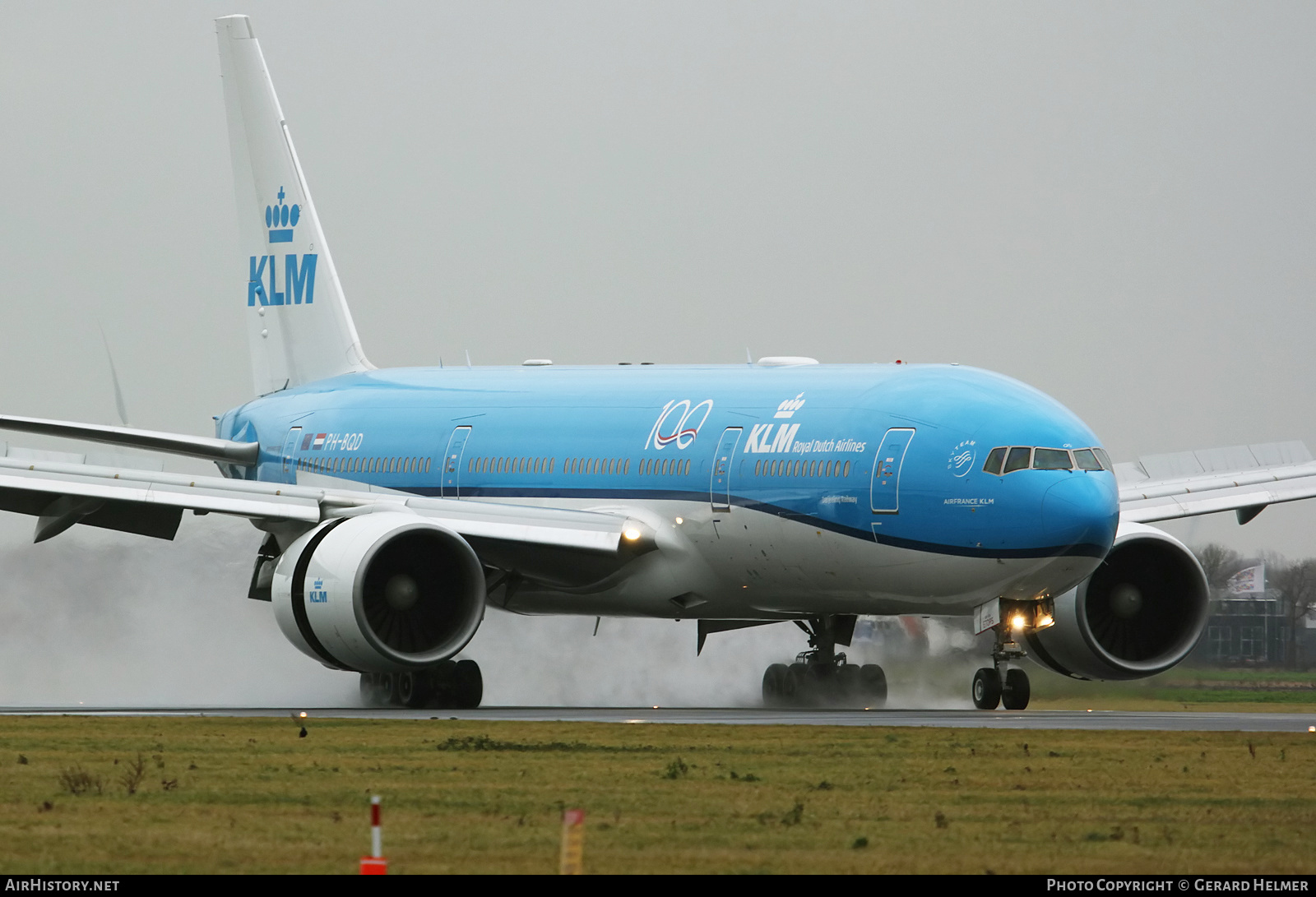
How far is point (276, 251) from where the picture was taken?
4153 cm

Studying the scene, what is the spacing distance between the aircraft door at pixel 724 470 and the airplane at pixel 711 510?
0.03 m

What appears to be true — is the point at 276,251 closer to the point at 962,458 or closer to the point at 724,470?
the point at 724,470

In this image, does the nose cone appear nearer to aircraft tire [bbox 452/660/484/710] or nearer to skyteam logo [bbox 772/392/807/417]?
skyteam logo [bbox 772/392/807/417]

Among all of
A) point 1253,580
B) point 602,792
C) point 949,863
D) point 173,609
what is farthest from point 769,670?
point 949,863

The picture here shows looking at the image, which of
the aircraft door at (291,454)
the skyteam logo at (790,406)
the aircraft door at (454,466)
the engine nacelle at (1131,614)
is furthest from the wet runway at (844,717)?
the aircraft door at (291,454)

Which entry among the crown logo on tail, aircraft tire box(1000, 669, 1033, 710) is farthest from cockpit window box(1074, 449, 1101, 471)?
the crown logo on tail

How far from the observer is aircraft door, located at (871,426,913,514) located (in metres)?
27.7

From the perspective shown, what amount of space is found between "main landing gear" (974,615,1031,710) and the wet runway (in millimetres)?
179

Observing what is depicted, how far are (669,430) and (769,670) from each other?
4.76 metres

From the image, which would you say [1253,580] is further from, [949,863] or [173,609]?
[949,863]

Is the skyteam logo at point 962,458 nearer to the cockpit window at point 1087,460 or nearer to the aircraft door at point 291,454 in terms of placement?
the cockpit window at point 1087,460

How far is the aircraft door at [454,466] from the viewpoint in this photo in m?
34.2

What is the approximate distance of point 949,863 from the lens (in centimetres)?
1364

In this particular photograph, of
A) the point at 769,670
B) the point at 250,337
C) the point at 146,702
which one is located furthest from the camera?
the point at 250,337
